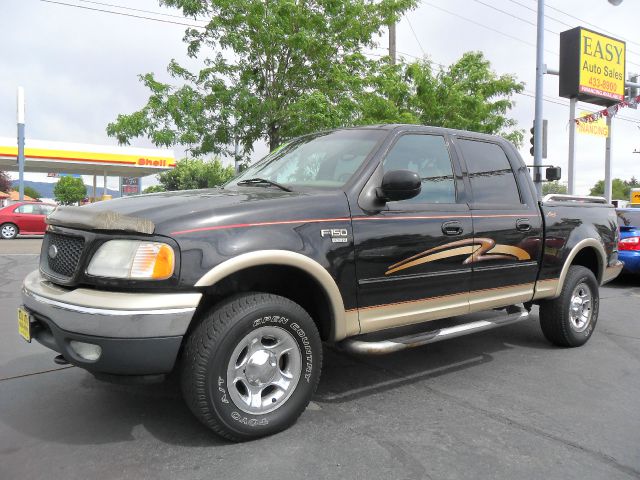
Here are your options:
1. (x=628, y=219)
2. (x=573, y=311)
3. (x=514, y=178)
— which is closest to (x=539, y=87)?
(x=628, y=219)

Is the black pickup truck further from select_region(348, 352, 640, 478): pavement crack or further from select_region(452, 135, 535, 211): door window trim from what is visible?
select_region(348, 352, 640, 478): pavement crack

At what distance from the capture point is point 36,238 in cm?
2030

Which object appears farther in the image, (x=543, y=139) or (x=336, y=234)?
(x=543, y=139)

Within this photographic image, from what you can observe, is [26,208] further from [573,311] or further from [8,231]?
[573,311]

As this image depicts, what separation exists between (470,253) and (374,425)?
1.50 metres

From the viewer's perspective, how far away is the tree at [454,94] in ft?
46.6

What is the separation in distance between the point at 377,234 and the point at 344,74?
8957 mm

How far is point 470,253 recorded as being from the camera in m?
3.96

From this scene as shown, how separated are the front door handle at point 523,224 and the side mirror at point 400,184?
1.48 metres

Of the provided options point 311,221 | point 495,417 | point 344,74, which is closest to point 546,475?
point 495,417

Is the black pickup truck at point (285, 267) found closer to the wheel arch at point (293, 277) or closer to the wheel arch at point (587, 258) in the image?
the wheel arch at point (293, 277)

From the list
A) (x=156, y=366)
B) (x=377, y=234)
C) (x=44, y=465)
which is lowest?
(x=44, y=465)

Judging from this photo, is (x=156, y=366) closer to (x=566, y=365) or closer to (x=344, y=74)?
(x=566, y=365)

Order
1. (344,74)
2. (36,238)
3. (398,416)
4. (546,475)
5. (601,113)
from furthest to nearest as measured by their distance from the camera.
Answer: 1. (36,238)
2. (601,113)
3. (344,74)
4. (398,416)
5. (546,475)
